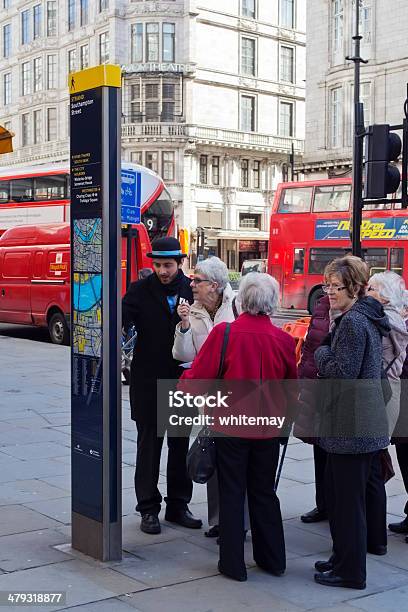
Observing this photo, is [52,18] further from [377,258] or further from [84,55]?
[377,258]

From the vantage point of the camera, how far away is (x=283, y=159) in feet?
198

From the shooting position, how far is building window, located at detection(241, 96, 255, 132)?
5922 cm

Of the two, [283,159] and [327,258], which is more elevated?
[283,159]

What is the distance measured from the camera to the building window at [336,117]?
136 ft

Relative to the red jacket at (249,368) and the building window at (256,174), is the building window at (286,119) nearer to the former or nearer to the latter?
the building window at (256,174)

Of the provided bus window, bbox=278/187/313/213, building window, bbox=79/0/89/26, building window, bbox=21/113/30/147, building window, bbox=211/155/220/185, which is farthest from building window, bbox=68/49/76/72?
bus window, bbox=278/187/313/213

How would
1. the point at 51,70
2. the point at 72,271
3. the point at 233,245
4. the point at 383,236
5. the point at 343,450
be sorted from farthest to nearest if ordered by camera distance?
the point at 51,70 < the point at 233,245 < the point at 383,236 < the point at 72,271 < the point at 343,450

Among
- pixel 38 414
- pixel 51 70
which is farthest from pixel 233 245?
pixel 38 414

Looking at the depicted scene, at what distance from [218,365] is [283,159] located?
5713cm

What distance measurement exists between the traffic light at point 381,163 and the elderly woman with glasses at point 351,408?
4.09 metres

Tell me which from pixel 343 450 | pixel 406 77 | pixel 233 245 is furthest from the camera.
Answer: pixel 233 245

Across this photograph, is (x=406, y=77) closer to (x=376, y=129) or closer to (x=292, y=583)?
(x=376, y=129)

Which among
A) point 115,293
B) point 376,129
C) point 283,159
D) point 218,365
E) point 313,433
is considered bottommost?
point 313,433

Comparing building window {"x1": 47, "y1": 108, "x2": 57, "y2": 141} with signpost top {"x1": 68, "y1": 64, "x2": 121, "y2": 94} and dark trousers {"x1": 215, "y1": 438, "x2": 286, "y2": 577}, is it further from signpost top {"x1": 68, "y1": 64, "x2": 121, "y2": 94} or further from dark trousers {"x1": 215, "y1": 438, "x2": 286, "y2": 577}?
dark trousers {"x1": 215, "y1": 438, "x2": 286, "y2": 577}
